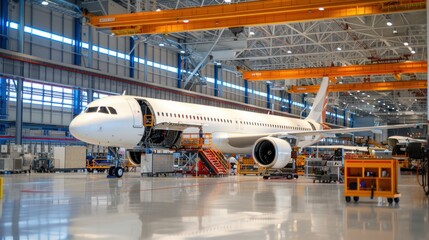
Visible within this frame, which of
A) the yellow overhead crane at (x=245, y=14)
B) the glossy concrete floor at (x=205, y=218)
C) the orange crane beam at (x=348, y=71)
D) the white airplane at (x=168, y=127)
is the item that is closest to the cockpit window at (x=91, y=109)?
the white airplane at (x=168, y=127)

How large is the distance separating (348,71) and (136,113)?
21.6 metres

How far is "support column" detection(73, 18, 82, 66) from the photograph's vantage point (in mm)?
32781

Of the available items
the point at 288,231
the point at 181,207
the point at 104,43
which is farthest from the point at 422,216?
the point at 104,43

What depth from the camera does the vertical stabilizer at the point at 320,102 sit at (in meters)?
35.5

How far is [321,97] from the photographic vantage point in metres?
35.8

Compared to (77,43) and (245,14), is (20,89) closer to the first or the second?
(77,43)

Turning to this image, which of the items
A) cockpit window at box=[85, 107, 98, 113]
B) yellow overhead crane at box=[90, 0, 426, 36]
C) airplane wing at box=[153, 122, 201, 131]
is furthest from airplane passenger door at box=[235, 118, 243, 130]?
cockpit window at box=[85, 107, 98, 113]

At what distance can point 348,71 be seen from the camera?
36.8 m

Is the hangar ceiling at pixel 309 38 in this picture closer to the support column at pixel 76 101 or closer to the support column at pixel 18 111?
the support column at pixel 18 111

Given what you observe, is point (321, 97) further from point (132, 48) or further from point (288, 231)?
point (288, 231)

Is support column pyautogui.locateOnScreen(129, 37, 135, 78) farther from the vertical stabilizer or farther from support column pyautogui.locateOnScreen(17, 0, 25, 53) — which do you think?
the vertical stabilizer

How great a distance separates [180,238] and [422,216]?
185 inches

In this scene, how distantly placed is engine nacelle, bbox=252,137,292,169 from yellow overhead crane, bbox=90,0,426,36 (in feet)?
18.7

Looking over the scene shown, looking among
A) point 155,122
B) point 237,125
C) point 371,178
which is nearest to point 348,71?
point 237,125
